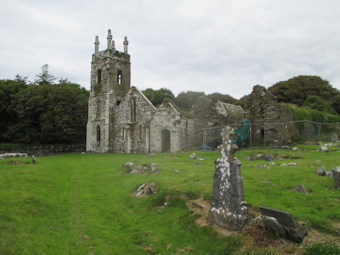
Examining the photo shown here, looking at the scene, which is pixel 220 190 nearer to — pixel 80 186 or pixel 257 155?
pixel 80 186

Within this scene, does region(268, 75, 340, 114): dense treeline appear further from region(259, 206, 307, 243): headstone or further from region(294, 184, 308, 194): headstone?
region(259, 206, 307, 243): headstone

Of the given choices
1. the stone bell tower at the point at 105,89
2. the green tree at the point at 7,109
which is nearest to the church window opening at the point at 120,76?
the stone bell tower at the point at 105,89

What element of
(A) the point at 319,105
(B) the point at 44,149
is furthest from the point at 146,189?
(A) the point at 319,105

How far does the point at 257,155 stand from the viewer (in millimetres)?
15430

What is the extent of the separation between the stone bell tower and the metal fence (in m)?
16.2

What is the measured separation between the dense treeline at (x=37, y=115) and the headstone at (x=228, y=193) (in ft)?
110

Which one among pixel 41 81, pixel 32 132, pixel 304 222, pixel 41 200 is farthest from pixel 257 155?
pixel 41 81

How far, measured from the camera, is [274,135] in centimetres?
1973

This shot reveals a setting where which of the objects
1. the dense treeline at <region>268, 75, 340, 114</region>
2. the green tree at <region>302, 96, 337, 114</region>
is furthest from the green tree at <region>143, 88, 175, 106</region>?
the green tree at <region>302, 96, 337, 114</region>

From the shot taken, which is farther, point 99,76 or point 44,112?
point 44,112

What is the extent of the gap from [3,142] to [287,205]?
39874mm

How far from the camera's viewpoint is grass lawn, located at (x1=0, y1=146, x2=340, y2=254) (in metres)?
6.20

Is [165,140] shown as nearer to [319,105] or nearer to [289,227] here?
[289,227]

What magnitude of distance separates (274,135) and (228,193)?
583 inches
